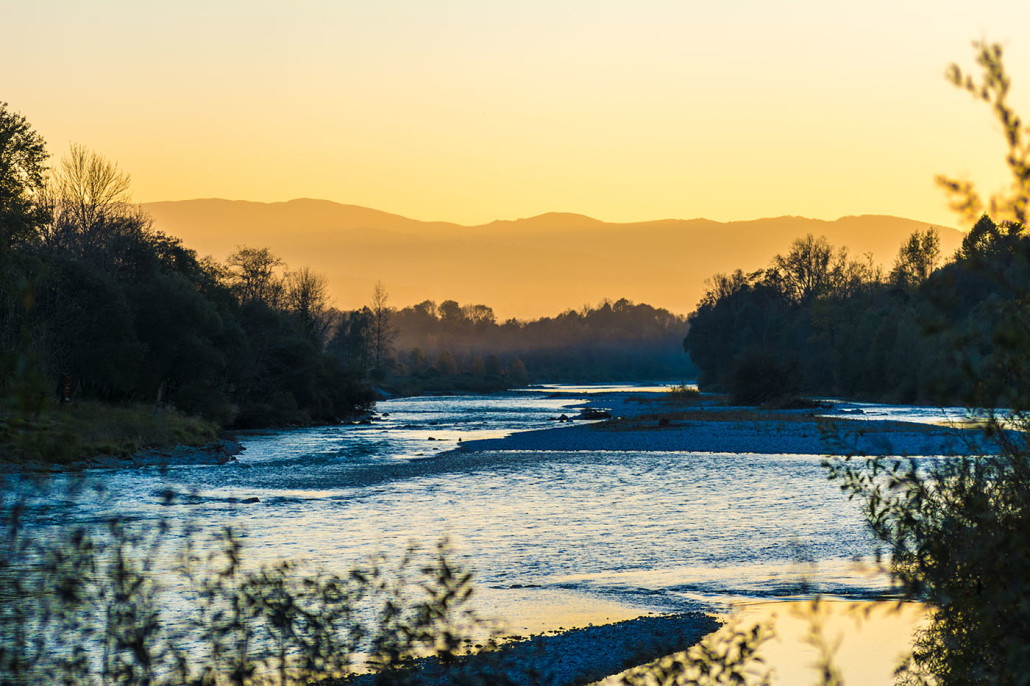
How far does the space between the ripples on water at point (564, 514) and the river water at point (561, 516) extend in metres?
0.05

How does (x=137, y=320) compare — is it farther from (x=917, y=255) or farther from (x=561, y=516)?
(x=917, y=255)

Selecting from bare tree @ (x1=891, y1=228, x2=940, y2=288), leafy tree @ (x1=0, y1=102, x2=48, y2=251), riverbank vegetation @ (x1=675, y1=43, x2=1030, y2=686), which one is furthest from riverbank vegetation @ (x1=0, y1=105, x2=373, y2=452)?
bare tree @ (x1=891, y1=228, x2=940, y2=288)

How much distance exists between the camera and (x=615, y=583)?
17672mm

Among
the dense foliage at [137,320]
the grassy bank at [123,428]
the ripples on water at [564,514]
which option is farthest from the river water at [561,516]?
the dense foliage at [137,320]

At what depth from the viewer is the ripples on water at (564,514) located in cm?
1816

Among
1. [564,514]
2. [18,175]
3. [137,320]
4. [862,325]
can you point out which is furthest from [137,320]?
[862,325]

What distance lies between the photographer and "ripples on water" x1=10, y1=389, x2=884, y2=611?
59.6ft

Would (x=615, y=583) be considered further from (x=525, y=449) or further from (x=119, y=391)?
(x=119, y=391)

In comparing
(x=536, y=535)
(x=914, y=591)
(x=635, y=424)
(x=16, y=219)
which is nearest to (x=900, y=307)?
(x=635, y=424)

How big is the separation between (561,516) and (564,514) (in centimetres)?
40

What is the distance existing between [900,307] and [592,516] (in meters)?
99.6

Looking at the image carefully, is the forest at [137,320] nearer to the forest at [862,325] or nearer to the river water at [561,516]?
the river water at [561,516]

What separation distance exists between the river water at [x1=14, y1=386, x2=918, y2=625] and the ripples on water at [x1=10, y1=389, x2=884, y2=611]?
53 mm

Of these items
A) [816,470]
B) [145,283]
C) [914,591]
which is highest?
[145,283]
